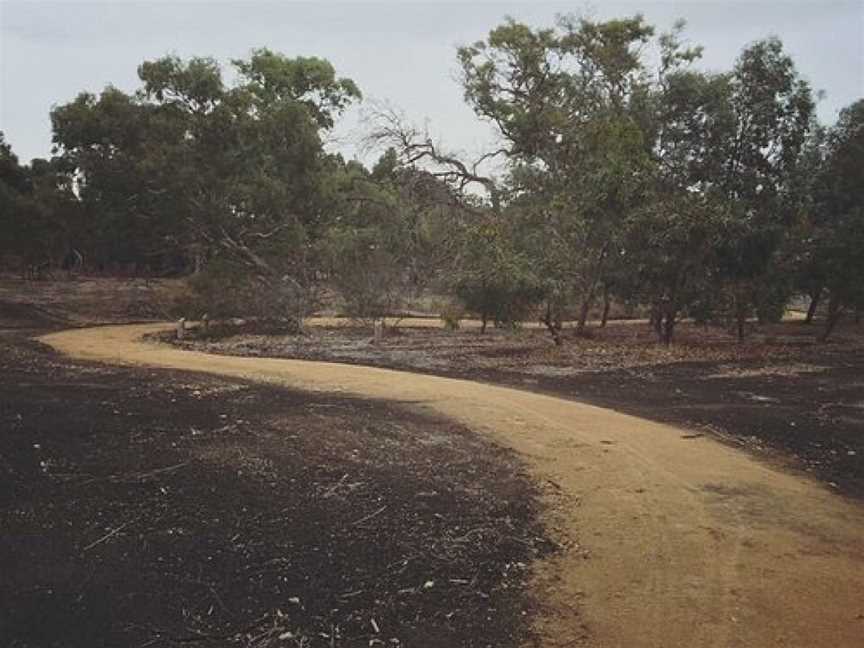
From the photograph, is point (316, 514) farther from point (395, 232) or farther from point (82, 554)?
point (395, 232)

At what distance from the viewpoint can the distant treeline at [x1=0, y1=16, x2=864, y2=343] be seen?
18422 millimetres

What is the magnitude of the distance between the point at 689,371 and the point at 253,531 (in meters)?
11.7

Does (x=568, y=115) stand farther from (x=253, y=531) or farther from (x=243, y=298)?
(x=253, y=531)

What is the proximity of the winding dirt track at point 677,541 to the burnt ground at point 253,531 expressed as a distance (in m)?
0.38

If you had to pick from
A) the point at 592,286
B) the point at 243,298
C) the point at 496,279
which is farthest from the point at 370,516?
the point at 243,298

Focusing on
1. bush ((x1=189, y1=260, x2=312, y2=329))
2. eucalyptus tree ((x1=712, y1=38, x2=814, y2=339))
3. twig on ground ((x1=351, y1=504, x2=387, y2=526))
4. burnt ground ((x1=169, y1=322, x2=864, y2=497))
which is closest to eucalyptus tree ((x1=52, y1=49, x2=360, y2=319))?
bush ((x1=189, y1=260, x2=312, y2=329))

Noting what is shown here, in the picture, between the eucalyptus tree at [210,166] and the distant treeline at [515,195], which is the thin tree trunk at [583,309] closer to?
the distant treeline at [515,195]

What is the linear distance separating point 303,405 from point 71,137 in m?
17.2

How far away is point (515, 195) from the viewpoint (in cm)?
2480

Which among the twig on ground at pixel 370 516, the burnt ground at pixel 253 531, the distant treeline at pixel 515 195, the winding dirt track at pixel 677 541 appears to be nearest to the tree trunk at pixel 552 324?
the distant treeline at pixel 515 195

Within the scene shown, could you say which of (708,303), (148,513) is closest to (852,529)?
(148,513)

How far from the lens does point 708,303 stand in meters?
18.8

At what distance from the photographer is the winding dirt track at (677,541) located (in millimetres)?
4387

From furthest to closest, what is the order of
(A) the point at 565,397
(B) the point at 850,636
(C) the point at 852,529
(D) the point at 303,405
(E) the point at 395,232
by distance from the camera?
(E) the point at 395,232
(A) the point at 565,397
(D) the point at 303,405
(C) the point at 852,529
(B) the point at 850,636
